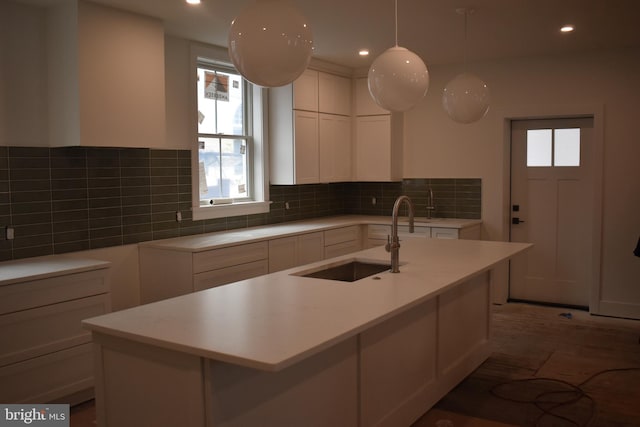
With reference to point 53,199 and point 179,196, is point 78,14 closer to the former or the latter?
point 53,199

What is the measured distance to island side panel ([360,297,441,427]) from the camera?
112 inches

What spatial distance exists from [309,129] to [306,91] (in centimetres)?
38

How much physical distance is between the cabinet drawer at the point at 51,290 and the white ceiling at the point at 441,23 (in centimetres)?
179

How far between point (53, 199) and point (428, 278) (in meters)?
2.57

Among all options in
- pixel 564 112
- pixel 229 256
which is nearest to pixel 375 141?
pixel 564 112

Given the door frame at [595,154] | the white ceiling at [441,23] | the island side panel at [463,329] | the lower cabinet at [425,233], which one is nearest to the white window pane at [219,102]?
the white ceiling at [441,23]

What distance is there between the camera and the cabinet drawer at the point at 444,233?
5773mm

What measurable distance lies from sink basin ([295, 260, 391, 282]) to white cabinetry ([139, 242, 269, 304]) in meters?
1.18

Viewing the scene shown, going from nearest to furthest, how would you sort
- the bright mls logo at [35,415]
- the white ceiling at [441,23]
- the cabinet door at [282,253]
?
1. the bright mls logo at [35,415]
2. the white ceiling at [441,23]
3. the cabinet door at [282,253]

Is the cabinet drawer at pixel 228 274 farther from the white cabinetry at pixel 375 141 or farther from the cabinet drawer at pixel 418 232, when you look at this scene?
the white cabinetry at pixel 375 141

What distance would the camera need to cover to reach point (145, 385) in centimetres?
221

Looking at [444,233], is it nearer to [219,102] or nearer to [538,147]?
[538,147]

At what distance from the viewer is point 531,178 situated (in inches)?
242

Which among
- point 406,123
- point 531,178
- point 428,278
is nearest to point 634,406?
point 428,278
